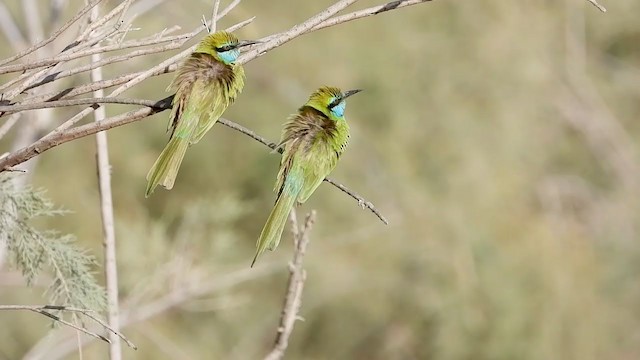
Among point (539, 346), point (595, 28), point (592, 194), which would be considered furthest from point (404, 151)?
point (595, 28)

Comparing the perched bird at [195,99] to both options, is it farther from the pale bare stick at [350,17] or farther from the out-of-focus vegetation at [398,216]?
the out-of-focus vegetation at [398,216]

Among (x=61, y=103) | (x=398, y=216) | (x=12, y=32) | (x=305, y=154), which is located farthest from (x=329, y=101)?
(x=398, y=216)

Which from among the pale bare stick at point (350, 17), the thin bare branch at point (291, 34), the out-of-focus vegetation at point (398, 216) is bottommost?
the thin bare branch at point (291, 34)

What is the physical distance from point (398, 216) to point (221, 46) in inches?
194

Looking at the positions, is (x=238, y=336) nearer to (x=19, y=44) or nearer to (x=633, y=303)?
(x=633, y=303)

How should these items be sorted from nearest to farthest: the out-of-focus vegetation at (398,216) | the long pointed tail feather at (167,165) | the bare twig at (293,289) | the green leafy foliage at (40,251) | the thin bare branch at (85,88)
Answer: the thin bare branch at (85,88), the long pointed tail feather at (167,165), the green leafy foliage at (40,251), the bare twig at (293,289), the out-of-focus vegetation at (398,216)

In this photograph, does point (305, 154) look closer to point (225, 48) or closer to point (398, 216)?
point (225, 48)

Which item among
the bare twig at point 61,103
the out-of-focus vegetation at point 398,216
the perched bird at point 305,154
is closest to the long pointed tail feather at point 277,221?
the perched bird at point 305,154

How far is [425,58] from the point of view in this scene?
24.5 ft

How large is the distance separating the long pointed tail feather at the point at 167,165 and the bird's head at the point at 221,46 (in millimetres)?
144

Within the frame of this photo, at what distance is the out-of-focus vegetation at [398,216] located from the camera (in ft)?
20.0

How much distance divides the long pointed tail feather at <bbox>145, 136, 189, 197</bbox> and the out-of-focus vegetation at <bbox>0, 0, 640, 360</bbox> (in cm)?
351

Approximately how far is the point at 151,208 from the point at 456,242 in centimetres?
193

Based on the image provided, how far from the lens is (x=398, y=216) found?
21.3ft
